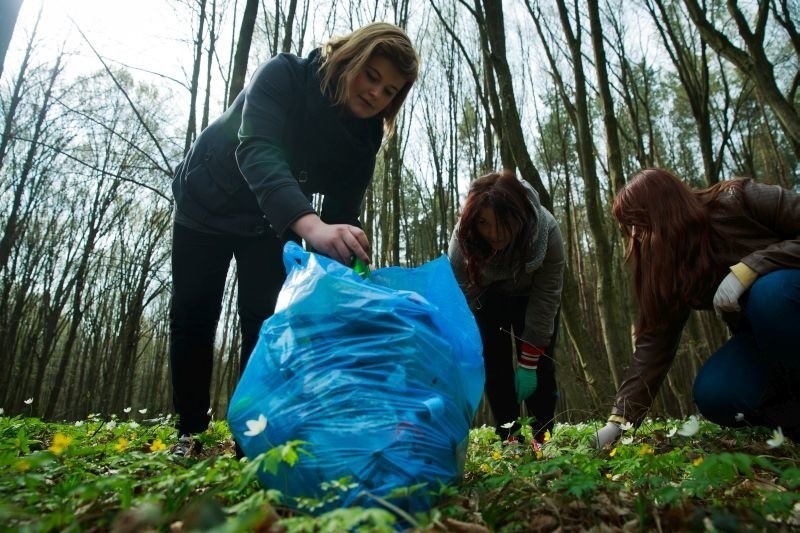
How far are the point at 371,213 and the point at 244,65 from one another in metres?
4.80

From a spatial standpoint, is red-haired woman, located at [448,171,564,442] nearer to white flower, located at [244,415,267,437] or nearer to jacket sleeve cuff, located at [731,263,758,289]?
jacket sleeve cuff, located at [731,263,758,289]

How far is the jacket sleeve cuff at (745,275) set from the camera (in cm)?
169

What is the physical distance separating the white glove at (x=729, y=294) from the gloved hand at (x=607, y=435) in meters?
0.61

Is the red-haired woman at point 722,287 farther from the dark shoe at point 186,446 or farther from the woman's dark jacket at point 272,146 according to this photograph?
the dark shoe at point 186,446

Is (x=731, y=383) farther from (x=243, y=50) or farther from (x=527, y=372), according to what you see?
(x=243, y=50)

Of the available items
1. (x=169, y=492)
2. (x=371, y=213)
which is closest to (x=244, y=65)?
(x=169, y=492)

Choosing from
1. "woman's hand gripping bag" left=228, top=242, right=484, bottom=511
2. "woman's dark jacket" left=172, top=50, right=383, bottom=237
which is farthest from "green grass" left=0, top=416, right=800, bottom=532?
"woman's dark jacket" left=172, top=50, right=383, bottom=237

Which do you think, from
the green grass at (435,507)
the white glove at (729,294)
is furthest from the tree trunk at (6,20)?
the white glove at (729,294)

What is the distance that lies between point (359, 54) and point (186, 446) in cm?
154

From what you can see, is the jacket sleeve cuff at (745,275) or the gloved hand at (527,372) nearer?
the jacket sleeve cuff at (745,275)

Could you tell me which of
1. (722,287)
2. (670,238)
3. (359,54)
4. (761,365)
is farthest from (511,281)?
(359,54)

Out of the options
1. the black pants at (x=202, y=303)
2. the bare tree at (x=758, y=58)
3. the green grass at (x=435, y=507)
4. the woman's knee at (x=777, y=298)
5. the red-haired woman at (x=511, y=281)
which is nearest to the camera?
the green grass at (x=435, y=507)

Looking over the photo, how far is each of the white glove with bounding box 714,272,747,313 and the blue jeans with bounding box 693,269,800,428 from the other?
0.04 meters

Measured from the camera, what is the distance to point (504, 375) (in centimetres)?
245
